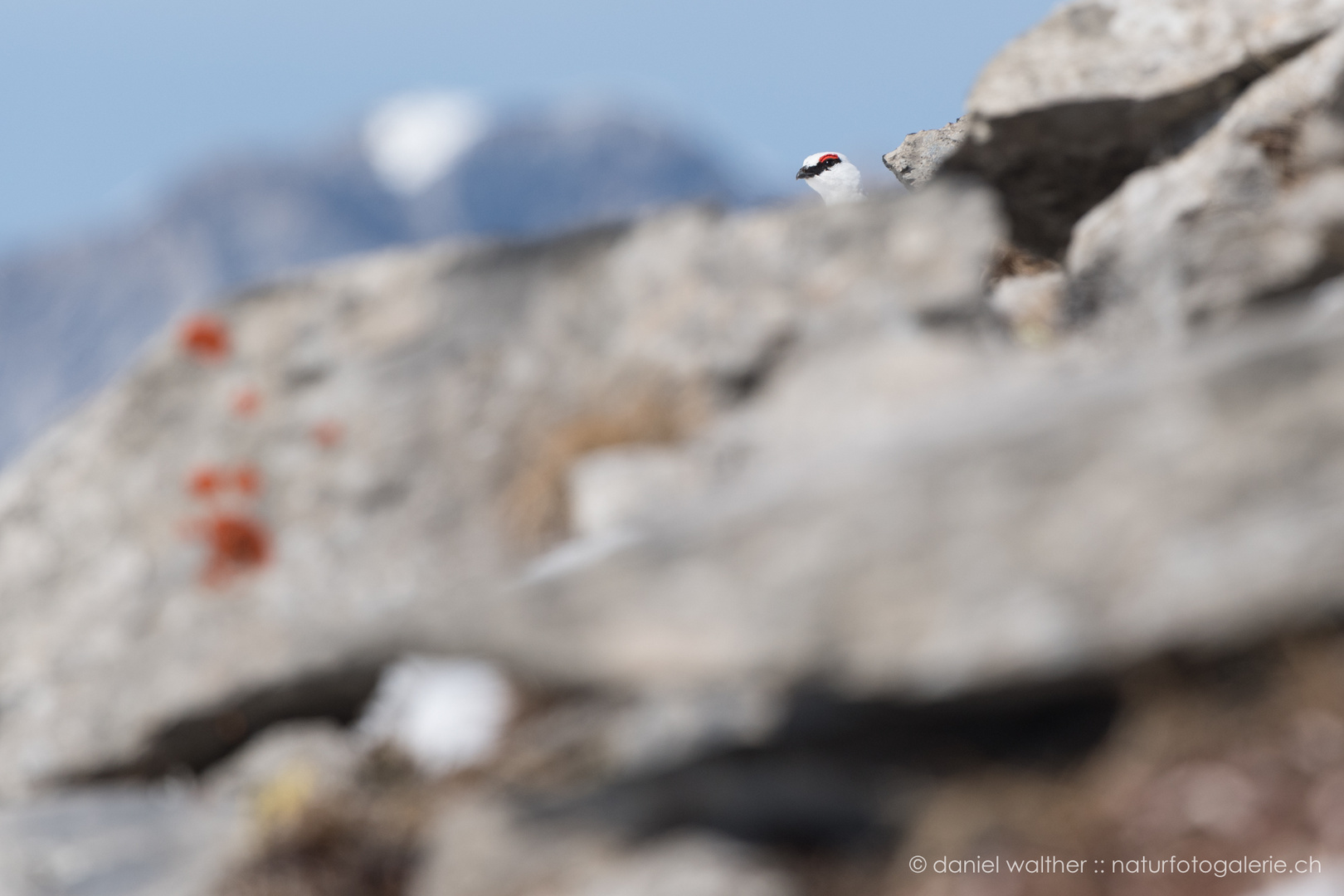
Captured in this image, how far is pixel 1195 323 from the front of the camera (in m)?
7.63

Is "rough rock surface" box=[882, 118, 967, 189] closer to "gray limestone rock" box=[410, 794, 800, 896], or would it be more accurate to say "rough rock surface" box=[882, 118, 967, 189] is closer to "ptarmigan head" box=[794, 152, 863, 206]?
"ptarmigan head" box=[794, 152, 863, 206]

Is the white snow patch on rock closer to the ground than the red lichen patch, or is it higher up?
closer to the ground

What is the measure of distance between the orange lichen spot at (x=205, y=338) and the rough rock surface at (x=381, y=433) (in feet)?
0.45

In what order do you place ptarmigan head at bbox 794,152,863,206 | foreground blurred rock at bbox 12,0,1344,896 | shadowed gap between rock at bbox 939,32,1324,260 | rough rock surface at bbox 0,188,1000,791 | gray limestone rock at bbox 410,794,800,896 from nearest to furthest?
foreground blurred rock at bbox 12,0,1344,896 → gray limestone rock at bbox 410,794,800,896 → rough rock surface at bbox 0,188,1000,791 → shadowed gap between rock at bbox 939,32,1324,260 → ptarmigan head at bbox 794,152,863,206

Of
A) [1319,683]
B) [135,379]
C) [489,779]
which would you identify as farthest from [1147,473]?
[135,379]

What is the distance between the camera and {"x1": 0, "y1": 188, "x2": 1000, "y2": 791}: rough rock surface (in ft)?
25.4

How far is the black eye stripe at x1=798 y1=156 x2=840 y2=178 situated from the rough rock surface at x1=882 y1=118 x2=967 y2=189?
7.38 feet

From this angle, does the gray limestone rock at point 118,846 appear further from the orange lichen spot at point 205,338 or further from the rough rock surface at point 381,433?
the orange lichen spot at point 205,338

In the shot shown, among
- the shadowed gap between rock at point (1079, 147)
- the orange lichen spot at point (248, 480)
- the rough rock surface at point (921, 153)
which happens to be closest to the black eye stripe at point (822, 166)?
the rough rock surface at point (921, 153)

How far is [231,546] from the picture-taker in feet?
27.8

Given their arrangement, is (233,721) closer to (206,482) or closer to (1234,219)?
(206,482)

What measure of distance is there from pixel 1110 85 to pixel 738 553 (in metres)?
8.17

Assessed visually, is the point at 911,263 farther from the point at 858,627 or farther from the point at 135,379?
the point at 135,379

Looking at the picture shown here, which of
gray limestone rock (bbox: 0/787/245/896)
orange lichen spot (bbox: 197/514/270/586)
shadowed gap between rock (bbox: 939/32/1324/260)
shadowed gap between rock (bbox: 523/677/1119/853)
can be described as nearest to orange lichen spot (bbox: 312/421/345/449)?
orange lichen spot (bbox: 197/514/270/586)
